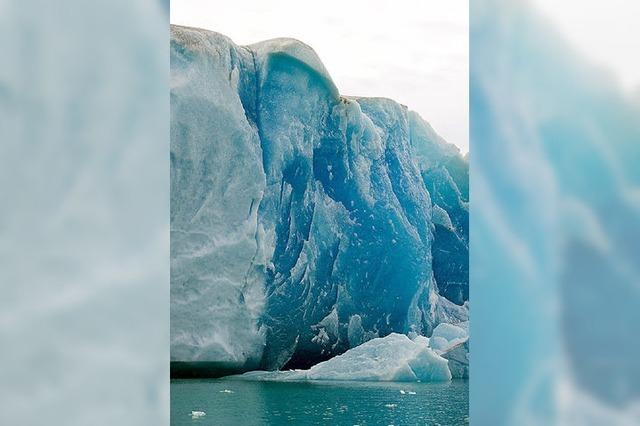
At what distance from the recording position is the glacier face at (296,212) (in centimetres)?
854

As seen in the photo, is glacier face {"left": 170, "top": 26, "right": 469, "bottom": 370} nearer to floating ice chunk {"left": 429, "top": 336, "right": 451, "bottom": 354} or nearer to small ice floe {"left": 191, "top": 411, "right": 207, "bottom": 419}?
floating ice chunk {"left": 429, "top": 336, "right": 451, "bottom": 354}

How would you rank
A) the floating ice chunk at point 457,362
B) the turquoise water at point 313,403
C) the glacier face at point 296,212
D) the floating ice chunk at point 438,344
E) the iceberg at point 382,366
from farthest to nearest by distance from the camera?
the floating ice chunk at point 438,344 < the floating ice chunk at point 457,362 < the iceberg at point 382,366 < the glacier face at point 296,212 < the turquoise water at point 313,403

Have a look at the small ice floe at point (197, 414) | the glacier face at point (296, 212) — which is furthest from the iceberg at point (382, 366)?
the small ice floe at point (197, 414)

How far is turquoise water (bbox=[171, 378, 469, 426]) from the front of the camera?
7.59 meters

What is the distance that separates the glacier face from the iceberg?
0.43 ft
